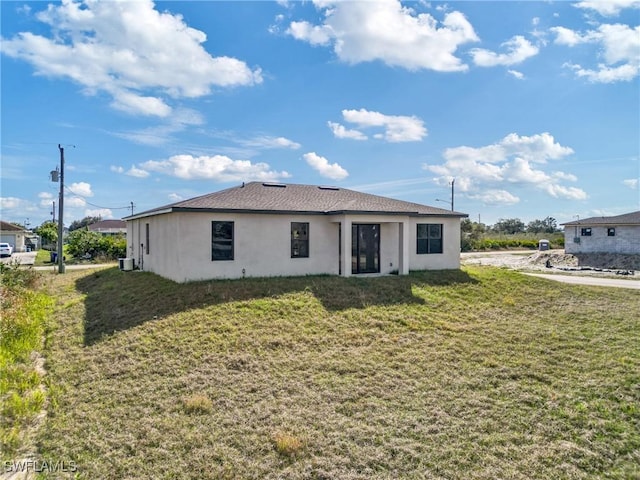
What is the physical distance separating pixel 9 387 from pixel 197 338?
314 centimetres

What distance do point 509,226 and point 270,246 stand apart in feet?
201

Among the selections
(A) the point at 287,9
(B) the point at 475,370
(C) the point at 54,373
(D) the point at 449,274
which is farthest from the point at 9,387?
(D) the point at 449,274

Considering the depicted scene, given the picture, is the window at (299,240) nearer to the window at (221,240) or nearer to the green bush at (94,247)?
the window at (221,240)

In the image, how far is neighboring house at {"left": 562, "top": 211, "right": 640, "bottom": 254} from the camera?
86.5 ft

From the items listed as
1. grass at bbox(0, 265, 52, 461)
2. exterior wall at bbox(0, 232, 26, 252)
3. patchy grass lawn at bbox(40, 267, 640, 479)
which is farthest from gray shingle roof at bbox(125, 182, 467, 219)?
exterior wall at bbox(0, 232, 26, 252)

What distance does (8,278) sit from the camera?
43.9ft

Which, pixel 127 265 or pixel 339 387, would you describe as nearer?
pixel 339 387

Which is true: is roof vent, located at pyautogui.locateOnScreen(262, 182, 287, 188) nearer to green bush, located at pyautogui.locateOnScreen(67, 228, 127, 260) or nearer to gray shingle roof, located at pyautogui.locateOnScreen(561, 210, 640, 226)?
green bush, located at pyautogui.locateOnScreen(67, 228, 127, 260)

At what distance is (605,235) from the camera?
91.2 feet

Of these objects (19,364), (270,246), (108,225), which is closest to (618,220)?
(270,246)

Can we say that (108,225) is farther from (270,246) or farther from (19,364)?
(19,364)

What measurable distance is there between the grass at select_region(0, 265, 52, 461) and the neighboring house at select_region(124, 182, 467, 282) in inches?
152

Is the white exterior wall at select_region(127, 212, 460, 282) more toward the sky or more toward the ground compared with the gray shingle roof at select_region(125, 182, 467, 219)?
more toward the ground

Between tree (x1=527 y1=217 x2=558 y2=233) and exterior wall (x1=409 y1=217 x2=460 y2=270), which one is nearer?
exterior wall (x1=409 y1=217 x2=460 y2=270)
